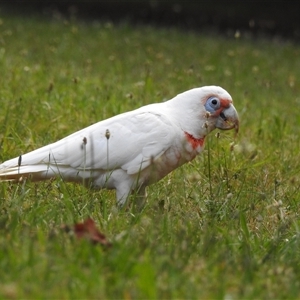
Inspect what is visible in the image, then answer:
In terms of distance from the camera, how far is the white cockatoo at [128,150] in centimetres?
395

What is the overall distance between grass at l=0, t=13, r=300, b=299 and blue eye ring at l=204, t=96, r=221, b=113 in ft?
0.78

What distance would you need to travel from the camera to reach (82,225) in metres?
2.86

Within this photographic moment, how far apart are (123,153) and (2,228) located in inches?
43.4

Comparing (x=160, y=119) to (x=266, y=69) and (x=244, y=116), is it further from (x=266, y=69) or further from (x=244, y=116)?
(x=266, y=69)

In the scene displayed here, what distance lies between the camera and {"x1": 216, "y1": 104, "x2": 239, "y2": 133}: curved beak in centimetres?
419

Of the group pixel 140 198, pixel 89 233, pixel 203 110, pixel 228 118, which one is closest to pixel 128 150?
pixel 140 198

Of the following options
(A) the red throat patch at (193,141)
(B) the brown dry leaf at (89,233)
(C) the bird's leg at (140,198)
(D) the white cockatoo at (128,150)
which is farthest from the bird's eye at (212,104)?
(B) the brown dry leaf at (89,233)

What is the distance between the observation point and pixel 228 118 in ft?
13.9

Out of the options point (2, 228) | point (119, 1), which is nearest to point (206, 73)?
point (2, 228)

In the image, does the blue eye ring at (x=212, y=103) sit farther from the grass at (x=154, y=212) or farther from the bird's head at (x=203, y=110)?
the grass at (x=154, y=212)

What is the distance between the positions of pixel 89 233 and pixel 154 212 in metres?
0.79

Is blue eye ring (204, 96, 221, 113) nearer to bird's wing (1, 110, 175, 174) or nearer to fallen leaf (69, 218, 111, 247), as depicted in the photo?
bird's wing (1, 110, 175, 174)

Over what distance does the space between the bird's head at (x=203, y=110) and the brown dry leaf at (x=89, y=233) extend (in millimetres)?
1303

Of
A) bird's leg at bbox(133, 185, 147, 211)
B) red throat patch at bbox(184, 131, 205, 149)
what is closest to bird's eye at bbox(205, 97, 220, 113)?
red throat patch at bbox(184, 131, 205, 149)
